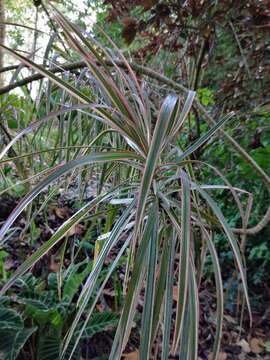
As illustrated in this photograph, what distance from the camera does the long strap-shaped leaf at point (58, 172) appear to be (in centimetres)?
49

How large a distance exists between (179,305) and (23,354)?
833 mm

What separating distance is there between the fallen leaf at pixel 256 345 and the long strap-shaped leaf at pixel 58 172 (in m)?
1.29

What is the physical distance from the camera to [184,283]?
0.46m

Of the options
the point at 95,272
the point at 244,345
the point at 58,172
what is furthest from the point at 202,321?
the point at 58,172

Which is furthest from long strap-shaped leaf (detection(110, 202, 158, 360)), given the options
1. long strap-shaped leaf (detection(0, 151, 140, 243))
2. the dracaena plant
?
long strap-shaped leaf (detection(0, 151, 140, 243))

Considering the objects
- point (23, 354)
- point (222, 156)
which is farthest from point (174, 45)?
point (23, 354)

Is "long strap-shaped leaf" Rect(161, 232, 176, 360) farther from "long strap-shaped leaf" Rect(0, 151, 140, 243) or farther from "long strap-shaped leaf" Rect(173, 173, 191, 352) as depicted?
"long strap-shaped leaf" Rect(0, 151, 140, 243)

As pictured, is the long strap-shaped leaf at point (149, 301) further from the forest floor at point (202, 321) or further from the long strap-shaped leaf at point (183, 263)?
the forest floor at point (202, 321)

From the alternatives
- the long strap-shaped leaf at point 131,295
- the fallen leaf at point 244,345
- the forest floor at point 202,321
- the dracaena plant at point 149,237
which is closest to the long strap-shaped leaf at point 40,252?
the dracaena plant at point 149,237

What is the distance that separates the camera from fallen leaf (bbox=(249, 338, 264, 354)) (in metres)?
1.53

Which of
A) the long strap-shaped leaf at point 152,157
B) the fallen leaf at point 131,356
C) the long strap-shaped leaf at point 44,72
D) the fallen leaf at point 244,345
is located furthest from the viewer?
the fallen leaf at point 244,345

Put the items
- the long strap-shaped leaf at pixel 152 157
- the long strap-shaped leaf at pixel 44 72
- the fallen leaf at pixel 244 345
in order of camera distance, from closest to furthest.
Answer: the long strap-shaped leaf at pixel 152 157 < the long strap-shaped leaf at pixel 44 72 < the fallen leaf at pixel 244 345

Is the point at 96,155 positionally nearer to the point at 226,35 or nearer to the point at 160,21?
the point at 160,21

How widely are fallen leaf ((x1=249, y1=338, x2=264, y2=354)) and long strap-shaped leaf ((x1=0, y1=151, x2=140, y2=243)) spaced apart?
1292mm
